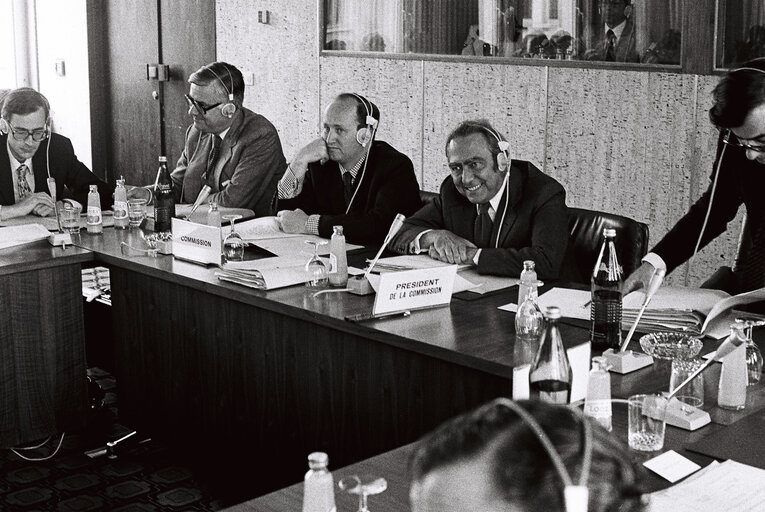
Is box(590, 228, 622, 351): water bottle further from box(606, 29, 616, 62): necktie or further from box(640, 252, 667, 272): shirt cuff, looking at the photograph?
box(606, 29, 616, 62): necktie

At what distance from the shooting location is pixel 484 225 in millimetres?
3281

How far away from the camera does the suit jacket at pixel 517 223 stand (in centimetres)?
304

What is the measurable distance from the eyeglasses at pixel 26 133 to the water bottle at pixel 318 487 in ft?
10.2

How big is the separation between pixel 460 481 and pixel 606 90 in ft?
13.0

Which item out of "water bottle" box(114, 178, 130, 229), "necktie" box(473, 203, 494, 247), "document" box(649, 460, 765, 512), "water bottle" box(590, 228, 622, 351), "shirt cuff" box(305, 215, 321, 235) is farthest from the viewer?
"water bottle" box(114, 178, 130, 229)

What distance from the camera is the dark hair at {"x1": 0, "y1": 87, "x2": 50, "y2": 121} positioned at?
3.99m

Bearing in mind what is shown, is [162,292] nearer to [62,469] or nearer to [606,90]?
[62,469]

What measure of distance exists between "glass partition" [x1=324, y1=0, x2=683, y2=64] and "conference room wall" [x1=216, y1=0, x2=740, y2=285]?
8 cm

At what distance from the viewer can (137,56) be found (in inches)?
289

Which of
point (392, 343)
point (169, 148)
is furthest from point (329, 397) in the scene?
point (169, 148)

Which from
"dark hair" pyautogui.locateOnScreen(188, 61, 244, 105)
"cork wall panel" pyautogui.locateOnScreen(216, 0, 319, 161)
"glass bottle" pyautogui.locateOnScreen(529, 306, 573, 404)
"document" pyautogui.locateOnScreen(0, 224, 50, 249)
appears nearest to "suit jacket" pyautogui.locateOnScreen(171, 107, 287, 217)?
"dark hair" pyautogui.locateOnScreen(188, 61, 244, 105)

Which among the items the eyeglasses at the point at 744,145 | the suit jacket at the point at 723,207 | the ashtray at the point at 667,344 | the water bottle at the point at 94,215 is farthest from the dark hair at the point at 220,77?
the ashtray at the point at 667,344

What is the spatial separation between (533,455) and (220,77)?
12.3 ft

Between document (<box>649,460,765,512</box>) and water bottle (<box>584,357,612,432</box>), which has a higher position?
water bottle (<box>584,357,612,432</box>)
